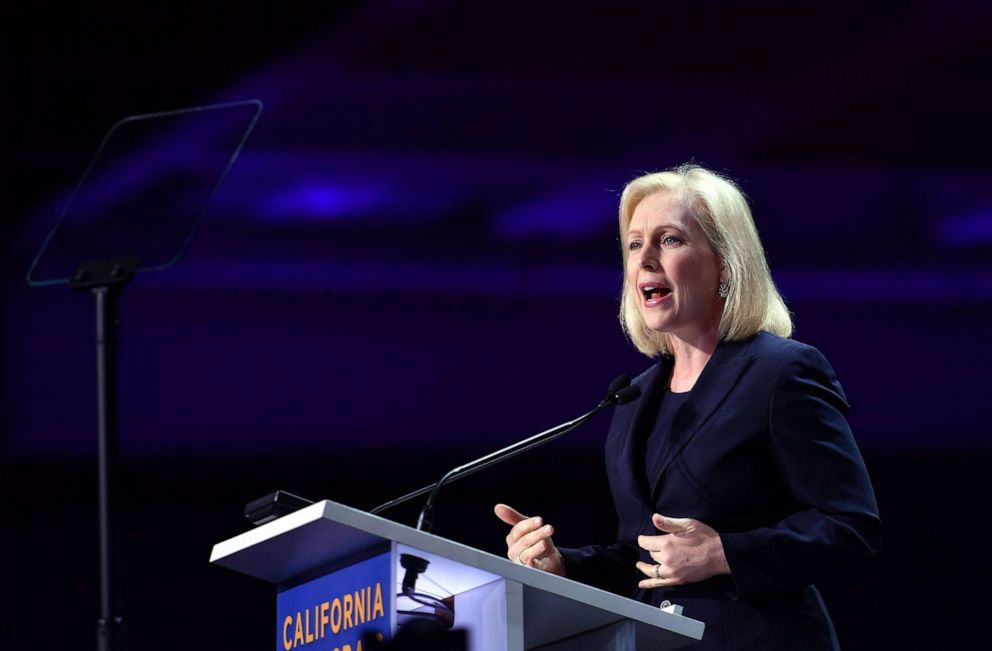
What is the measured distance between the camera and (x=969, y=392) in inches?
149

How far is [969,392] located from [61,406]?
2402 millimetres

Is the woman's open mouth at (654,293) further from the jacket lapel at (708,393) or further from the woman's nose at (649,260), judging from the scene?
the jacket lapel at (708,393)

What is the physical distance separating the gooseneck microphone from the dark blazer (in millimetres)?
103

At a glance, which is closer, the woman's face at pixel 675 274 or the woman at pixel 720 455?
the woman at pixel 720 455

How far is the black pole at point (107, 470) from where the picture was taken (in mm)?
2486

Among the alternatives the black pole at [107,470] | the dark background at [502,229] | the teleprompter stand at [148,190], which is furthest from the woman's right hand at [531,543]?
the dark background at [502,229]

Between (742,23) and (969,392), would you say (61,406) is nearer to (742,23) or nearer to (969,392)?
(742,23)

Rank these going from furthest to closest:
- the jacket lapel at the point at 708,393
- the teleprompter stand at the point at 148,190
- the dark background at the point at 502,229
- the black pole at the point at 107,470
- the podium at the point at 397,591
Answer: the dark background at the point at 502,229, the teleprompter stand at the point at 148,190, the black pole at the point at 107,470, the jacket lapel at the point at 708,393, the podium at the point at 397,591

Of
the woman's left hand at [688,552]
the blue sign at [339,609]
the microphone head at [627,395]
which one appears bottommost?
the blue sign at [339,609]

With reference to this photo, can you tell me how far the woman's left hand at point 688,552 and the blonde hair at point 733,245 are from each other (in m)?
0.44

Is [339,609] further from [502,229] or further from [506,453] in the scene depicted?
[502,229]

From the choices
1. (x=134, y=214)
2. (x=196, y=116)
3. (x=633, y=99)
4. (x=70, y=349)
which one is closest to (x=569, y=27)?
(x=633, y=99)

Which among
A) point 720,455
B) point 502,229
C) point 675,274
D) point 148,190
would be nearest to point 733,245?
point 675,274

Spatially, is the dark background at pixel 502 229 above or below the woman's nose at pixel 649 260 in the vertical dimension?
above
